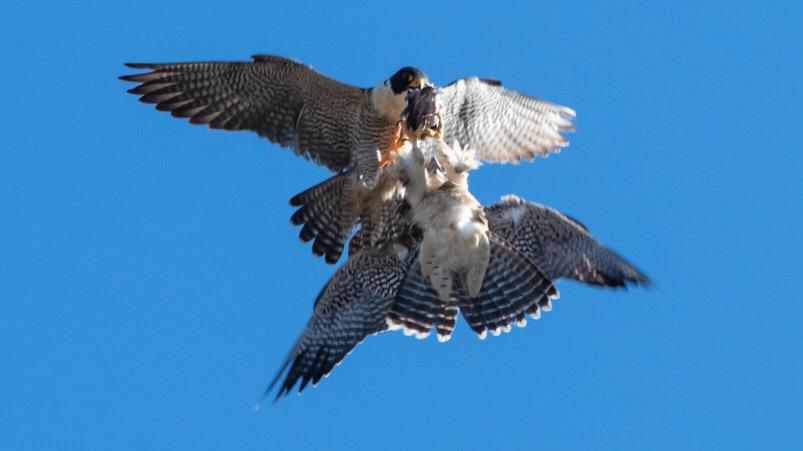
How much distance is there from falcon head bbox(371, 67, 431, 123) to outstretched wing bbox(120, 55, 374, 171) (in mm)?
213

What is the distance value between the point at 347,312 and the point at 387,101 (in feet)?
5.97

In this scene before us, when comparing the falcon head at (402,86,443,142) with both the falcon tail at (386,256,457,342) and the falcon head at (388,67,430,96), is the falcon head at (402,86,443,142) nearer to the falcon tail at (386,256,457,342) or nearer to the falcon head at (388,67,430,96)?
the falcon head at (388,67,430,96)

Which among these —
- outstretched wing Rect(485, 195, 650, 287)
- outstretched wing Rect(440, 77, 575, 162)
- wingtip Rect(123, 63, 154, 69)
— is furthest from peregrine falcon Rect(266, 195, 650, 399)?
wingtip Rect(123, 63, 154, 69)

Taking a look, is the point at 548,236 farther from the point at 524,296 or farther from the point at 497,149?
the point at 497,149

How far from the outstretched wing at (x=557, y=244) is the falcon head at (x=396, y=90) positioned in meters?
1.18

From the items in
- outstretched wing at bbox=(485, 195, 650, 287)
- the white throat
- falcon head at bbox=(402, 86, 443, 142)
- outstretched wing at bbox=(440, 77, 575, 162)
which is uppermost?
outstretched wing at bbox=(440, 77, 575, 162)

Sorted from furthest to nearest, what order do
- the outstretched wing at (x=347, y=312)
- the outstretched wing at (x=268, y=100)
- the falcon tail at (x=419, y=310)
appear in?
the outstretched wing at (x=268, y=100) → the falcon tail at (x=419, y=310) → the outstretched wing at (x=347, y=312)

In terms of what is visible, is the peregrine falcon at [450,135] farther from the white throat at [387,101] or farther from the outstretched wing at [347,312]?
the outstretched wing at [347,312]

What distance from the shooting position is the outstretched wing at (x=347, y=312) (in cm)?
988

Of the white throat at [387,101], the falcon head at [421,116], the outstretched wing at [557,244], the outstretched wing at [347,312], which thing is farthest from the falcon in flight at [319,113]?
the outstretched wing at [557,244]

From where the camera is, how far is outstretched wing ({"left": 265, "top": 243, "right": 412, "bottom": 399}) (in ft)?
32.4

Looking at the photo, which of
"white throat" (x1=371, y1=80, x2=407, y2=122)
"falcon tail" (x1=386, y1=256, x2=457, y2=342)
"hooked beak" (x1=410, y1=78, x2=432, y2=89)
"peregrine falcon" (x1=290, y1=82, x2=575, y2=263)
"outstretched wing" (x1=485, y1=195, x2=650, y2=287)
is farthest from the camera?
"white throat" (x1=371, y1=80, x2=407, y2=122)

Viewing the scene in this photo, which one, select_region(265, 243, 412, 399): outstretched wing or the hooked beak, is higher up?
the hooked beak

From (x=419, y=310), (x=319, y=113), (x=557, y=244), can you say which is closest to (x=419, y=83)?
(x=319, y=113)
